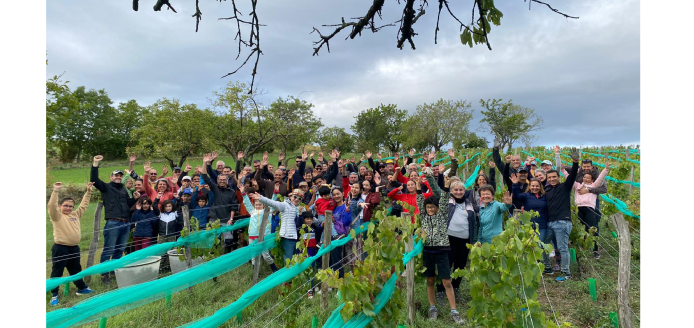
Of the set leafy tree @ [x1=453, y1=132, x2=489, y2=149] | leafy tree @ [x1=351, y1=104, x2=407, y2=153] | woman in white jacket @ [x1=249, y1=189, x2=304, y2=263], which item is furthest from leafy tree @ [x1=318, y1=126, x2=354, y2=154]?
woman in white jacket @ [x1=249, y1=189, x2=304, y2=263]

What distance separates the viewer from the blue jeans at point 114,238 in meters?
5.18

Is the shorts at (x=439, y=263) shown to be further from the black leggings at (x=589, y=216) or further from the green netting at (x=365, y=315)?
the black leggings at (x=589, y=216)

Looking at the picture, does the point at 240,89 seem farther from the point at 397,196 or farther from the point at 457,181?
the point at 457,181

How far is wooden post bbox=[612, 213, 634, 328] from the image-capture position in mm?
2285

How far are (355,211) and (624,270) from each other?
126 inches

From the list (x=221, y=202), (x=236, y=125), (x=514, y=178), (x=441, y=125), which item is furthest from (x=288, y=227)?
(x=441, y=125)

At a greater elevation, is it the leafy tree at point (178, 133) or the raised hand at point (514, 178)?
the leafy tree at point (178, 133)

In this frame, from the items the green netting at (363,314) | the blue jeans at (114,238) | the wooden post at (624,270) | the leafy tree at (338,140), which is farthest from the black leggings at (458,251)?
the leafy tree at (338,140)

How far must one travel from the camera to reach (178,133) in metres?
18.5

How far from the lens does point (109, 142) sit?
138ft

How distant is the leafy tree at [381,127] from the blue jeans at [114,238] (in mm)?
44426

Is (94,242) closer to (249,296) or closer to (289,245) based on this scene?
(289,245)

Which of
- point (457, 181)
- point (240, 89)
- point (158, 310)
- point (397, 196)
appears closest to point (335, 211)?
point (397, 196)

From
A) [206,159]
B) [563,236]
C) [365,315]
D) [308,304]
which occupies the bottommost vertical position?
[308,304]
